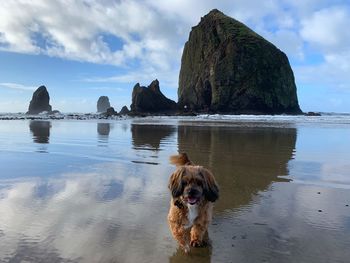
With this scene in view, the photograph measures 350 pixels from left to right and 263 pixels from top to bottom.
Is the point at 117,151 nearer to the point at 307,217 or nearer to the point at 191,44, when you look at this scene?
the point at 307,217

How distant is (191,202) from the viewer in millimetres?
3936

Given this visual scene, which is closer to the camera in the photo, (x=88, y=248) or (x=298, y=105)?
(x=88, y=248)

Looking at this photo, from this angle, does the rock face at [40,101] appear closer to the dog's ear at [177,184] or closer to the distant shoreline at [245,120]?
the distant shoreline at [245,120]

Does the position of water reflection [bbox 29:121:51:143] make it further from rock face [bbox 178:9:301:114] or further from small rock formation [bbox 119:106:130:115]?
small rock formation [bbox 119:106:130:115]

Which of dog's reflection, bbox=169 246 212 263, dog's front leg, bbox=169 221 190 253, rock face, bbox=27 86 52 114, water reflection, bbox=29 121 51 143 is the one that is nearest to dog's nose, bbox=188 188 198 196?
dog's front leg, bbox=169 221 190 253

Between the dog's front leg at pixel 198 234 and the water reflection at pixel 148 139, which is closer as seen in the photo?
the dog's front leg at pixel 198 234

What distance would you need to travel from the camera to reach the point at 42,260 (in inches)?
144

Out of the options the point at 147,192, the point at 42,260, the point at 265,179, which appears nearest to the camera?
the point at 42,260

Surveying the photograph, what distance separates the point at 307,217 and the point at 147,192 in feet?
8.35

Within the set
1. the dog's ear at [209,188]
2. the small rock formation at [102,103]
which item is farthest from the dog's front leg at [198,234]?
the small rock formation at [102,103]

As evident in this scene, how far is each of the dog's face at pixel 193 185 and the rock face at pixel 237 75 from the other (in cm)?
7366

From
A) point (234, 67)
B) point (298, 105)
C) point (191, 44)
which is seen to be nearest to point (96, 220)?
point (234, 67)

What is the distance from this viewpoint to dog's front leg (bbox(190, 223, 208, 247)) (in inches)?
166

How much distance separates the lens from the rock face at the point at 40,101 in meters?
126
